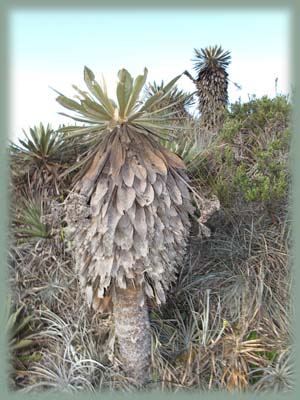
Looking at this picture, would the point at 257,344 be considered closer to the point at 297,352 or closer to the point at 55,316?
the point at 297,352

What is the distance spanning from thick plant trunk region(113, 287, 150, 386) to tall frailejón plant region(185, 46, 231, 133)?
14.1ft

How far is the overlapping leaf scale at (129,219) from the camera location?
316 centimetres

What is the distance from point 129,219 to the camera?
10.4ft

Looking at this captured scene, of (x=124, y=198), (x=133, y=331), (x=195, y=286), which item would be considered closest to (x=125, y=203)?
(x=124, y=198)

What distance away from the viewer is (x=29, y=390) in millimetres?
3355

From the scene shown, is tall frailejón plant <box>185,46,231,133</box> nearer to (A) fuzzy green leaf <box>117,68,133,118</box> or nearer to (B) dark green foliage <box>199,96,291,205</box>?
(B) dark green foliage <box>199,96,291,205</box>

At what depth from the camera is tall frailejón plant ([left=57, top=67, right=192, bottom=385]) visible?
124 inches

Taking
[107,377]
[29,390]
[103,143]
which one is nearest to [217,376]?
[107,377]

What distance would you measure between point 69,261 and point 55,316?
68cm

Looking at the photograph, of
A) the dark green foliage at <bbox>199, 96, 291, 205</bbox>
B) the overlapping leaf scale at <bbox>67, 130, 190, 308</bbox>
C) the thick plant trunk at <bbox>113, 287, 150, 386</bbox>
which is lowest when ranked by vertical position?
the thick plant trunk at <bbox>113, 287, 150, 386</bbox>

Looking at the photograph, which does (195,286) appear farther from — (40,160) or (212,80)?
(212,80)

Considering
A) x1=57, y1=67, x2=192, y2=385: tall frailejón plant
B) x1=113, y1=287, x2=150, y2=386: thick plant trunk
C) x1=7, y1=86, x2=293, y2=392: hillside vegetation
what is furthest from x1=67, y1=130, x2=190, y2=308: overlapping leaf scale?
x1=7, y1=86, x2=293, y2=392: hillside vegetation

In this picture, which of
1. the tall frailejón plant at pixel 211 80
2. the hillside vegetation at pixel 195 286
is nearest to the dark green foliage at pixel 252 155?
the hillside vegetation at pixel 195 286

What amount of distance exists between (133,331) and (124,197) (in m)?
1.17
